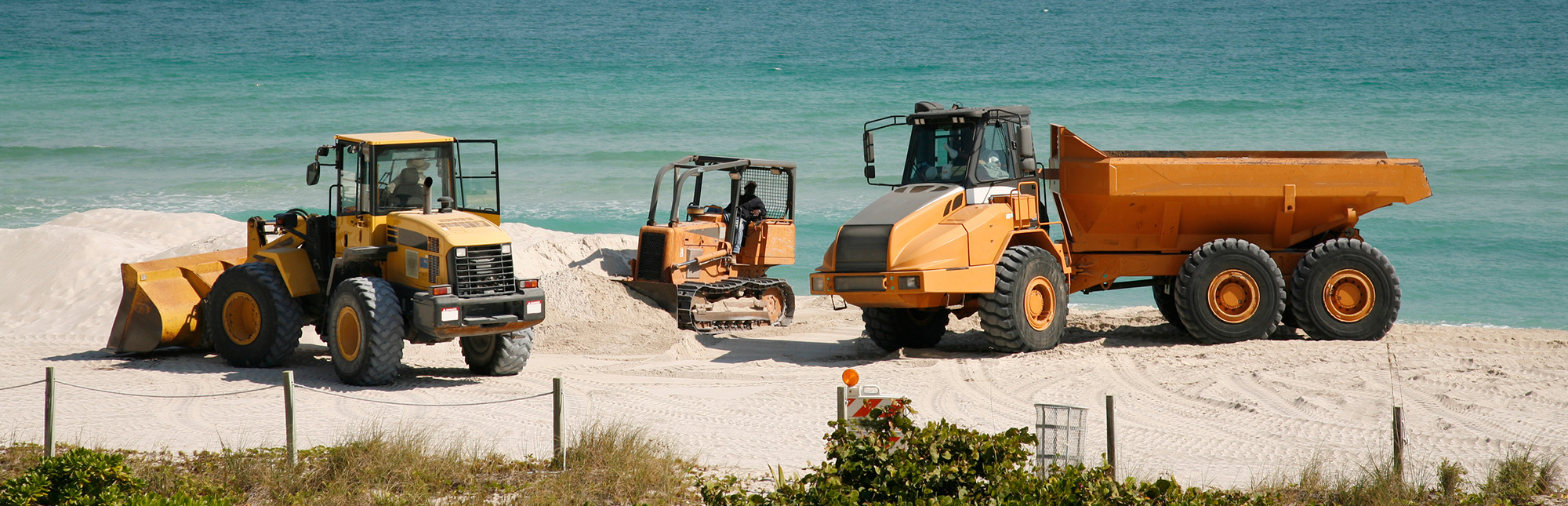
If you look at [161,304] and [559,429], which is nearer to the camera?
[559,429]

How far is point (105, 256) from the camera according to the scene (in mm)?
16328

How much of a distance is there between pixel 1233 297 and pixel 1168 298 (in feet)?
3.48

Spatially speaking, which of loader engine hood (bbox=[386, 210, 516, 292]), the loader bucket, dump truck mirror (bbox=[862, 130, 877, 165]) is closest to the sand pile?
the loader bucket

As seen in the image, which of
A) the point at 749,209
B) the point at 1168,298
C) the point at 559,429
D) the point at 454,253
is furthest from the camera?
the point at 749,209

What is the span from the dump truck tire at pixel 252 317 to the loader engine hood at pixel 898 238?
507cm

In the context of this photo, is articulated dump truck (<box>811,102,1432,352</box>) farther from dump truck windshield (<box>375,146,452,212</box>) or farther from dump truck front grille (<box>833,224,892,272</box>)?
dump truck windshield (<box>375,146,452,212</box>)

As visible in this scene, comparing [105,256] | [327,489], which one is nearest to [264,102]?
[105,256]

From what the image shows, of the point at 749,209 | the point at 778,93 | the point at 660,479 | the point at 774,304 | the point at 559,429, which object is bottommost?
the point at 660,479

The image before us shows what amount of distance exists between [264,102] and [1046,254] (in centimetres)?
4511

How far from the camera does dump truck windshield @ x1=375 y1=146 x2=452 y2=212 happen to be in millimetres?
11156

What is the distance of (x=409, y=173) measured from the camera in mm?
11336

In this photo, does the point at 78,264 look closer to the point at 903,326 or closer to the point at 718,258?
the point at 718,258

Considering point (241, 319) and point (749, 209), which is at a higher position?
point (749, 209)

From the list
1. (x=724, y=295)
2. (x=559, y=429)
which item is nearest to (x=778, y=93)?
(x=724, y=295)
